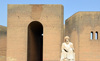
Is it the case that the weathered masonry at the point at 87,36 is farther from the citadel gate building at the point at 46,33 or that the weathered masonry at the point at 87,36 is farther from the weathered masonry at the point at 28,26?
the weathered masonry at the point at 28,26

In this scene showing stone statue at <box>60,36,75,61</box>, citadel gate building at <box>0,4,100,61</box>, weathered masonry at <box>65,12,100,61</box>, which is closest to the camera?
stone statue at <box>60,36,75,61</box>

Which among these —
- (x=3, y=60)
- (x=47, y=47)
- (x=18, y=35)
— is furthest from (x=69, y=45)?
(x=3, y=60)

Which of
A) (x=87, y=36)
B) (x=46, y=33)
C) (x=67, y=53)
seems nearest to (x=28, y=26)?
(x=46, y=33)

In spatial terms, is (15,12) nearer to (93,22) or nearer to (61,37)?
(61,37)

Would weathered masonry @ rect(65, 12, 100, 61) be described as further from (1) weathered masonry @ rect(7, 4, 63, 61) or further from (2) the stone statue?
(2) the stone statue

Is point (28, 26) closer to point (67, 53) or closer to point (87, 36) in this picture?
point (87, 36)

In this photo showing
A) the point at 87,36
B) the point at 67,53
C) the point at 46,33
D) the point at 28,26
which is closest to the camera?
the point at 67,53

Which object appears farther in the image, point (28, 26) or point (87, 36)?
point (87, 36)

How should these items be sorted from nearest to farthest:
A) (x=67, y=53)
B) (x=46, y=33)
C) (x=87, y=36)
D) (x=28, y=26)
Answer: (x=67, y=53) → (x=46, y=33) → (x=28, y=26) → (x=87, y=36)

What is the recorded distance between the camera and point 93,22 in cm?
1330

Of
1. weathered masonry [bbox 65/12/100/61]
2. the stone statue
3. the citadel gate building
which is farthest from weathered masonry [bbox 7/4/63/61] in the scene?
the stone statue

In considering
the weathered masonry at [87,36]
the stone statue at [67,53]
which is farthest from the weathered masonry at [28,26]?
the stone statue at [67,53]

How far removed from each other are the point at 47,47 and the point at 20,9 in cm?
329

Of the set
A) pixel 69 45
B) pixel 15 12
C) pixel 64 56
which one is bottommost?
pixel 64 56
